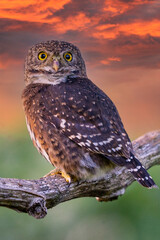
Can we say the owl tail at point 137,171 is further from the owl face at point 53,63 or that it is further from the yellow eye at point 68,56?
the yellow eye at point 68,56

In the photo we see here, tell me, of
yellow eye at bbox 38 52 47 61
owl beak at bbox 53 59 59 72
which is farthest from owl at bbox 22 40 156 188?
yellow eye at bbox 38 52 47 61

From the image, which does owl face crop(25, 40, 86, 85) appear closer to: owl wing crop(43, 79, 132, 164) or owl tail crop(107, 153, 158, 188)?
owl wing crop(43, 79, 132, 164)

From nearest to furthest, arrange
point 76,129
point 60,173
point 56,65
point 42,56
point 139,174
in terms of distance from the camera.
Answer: point 139,174 < point 76,129 < point 60,173 < point 56,65 < point 42,56

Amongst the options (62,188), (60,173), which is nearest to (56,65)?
(60,173)

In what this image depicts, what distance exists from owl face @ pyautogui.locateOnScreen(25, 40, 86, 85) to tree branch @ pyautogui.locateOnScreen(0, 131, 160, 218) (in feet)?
3.16

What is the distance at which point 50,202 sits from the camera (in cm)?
328

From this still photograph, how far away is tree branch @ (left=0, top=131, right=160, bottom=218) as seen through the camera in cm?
296

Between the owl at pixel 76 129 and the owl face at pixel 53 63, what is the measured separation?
11 millimetres

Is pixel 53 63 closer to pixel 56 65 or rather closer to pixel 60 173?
pixel 56 65

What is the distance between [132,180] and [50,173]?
2.97 feet

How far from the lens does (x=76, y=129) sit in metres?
3.33

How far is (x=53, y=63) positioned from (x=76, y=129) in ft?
2.64

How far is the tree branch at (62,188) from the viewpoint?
296 centimetres

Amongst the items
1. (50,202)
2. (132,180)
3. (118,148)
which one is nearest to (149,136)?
(132,180)
